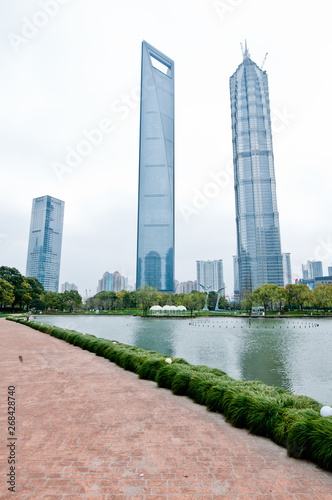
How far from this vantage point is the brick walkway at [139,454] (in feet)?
10.4

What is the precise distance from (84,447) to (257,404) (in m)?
3.04

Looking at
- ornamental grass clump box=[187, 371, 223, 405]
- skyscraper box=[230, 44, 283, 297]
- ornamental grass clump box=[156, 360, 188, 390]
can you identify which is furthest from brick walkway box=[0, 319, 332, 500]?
skyscraper box=[230, 44, 283, 297]

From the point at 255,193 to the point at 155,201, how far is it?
5683cm

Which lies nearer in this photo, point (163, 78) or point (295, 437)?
point (295, 437)

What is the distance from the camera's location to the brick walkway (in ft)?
10.4

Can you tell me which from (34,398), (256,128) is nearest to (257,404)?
(34,398)

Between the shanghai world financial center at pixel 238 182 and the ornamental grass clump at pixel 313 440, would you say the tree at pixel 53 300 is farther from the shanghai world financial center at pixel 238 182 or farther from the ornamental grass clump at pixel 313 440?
the ornamental grass clump at pixel 313 440

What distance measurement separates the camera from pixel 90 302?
11338 cm

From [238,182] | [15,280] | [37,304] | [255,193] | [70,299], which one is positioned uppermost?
[238,182]

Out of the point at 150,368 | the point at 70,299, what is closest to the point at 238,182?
the point at 70,299

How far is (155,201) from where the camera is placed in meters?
169

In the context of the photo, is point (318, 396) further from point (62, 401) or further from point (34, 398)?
point (34, 398)

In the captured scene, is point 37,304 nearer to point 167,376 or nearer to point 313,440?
point 167,376

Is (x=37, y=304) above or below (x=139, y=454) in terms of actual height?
above
